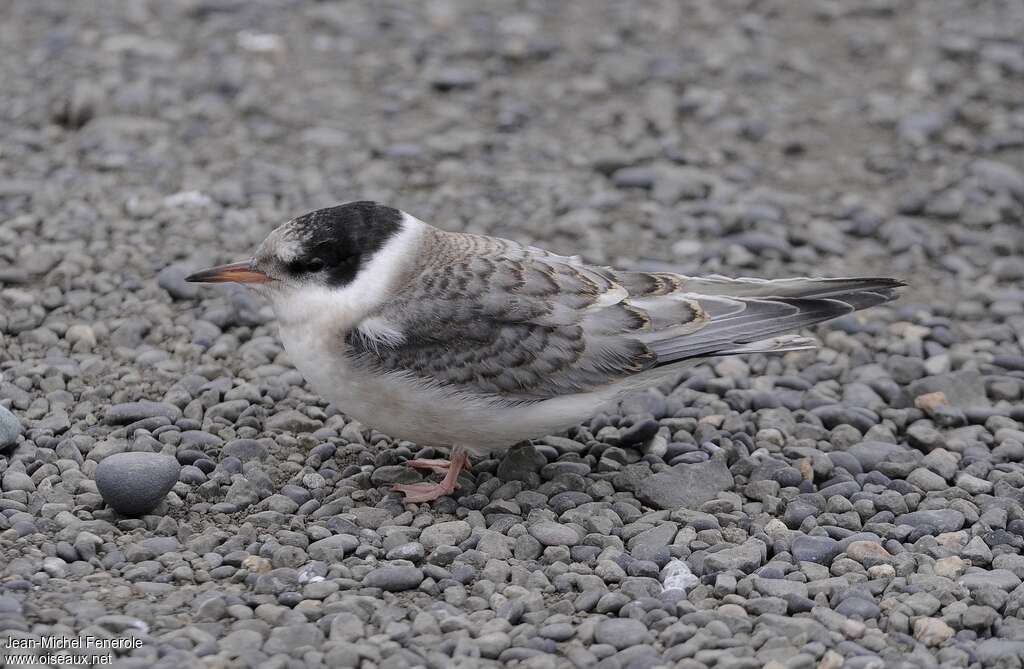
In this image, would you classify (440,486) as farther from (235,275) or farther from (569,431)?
(235,275)

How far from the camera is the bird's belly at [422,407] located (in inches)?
225

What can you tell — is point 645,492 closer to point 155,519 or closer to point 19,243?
point 155,519

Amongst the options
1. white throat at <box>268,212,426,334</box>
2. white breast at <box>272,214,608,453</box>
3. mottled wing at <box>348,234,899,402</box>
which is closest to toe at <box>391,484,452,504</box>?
white breast at <box>272,214,608,453</box>

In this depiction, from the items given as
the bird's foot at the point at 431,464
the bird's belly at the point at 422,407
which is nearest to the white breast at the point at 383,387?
the bird's belly at the point at 422,407

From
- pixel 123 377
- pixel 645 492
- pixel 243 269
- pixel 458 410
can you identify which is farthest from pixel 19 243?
pixel 645 492

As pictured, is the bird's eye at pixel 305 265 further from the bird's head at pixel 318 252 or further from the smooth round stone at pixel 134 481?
the smooth round stone at pixel 134 481

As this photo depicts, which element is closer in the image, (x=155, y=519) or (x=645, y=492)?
(x=155, y=519)

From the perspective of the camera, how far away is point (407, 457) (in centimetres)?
637

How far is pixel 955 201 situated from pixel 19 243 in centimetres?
579

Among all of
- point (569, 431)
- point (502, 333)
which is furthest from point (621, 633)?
point (569, 431)

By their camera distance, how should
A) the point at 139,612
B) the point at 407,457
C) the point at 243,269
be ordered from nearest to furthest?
the point at 139,612, the point at 243,269, the point at 407,457

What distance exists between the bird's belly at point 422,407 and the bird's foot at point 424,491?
0.62 ft

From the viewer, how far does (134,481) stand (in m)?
5.45

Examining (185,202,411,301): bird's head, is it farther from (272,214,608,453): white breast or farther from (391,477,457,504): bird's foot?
(391,477,457,504): bird's foot
